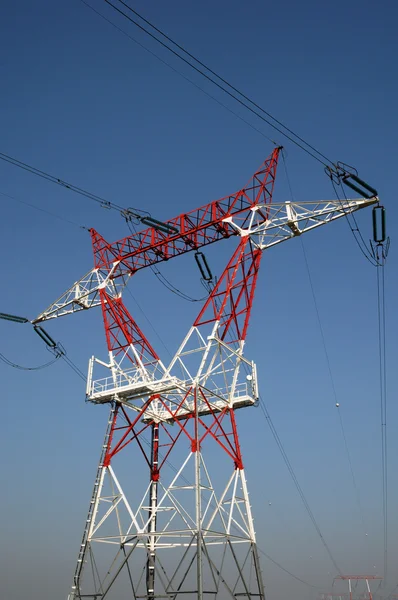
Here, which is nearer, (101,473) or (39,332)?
(101,473)

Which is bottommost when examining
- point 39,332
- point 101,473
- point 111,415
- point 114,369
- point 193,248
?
point 101,473

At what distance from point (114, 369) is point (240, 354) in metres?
9.64

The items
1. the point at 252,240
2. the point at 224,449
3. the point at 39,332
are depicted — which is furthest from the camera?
the point at 39,332

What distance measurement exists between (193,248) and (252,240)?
14.6 ft

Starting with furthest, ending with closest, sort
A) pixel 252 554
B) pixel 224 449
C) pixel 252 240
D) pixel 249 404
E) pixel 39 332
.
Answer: pixel 39 332, pixel 252 240, pixel 249 404, pixel 224 449, pixel 252 554

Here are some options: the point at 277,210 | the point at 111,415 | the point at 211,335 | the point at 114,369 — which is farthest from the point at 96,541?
the point at 277,210

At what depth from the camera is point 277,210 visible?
3881cm

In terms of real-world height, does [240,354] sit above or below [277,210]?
below

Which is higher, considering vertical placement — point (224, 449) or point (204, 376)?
point (204, 376)

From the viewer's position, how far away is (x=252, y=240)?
40156 millimetres

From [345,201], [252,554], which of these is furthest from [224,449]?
[345,201]

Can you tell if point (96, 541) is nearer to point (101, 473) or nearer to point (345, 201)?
point (101, 473)

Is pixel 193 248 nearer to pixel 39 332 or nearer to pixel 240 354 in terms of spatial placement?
pixel 240 354

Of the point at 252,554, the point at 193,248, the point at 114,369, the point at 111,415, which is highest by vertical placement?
the point at 193,248
